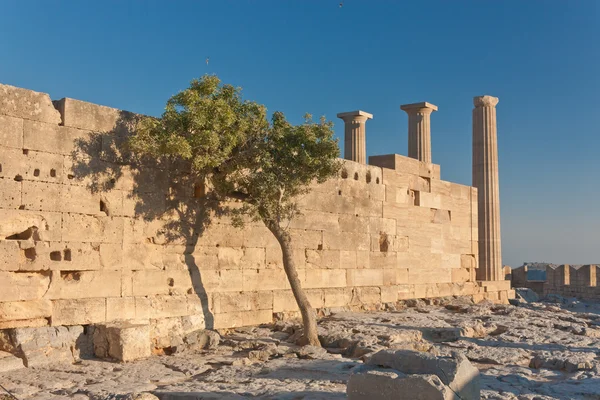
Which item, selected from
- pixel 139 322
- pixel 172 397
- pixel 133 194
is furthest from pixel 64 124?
pixel 172 397

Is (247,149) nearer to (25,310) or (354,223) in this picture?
(25,310)

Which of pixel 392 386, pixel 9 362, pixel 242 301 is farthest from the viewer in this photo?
pixel 242 301

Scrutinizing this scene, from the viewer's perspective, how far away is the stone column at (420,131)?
833 inches

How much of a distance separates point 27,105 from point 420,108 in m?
13.9

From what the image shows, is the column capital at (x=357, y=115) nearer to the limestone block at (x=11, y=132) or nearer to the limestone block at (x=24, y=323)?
the limestone block at (x=11, y=132)

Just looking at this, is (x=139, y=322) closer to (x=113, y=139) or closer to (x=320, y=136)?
(x=113, y=139)

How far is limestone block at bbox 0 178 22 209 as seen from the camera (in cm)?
953

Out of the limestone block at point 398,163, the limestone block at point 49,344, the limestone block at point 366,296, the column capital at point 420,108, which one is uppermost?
the column capital at point 420,108

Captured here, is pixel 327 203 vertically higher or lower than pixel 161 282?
higher

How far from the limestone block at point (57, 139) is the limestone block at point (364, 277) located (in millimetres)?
7282

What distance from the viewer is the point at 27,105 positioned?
988 cm

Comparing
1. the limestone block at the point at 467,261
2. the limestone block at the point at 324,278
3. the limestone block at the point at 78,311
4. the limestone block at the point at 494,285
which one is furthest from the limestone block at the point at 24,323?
the limestone block at the point at 494,285

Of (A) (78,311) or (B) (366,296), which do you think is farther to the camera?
(B) (366,296)

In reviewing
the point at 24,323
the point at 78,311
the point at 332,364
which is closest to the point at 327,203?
the point at 332,364
